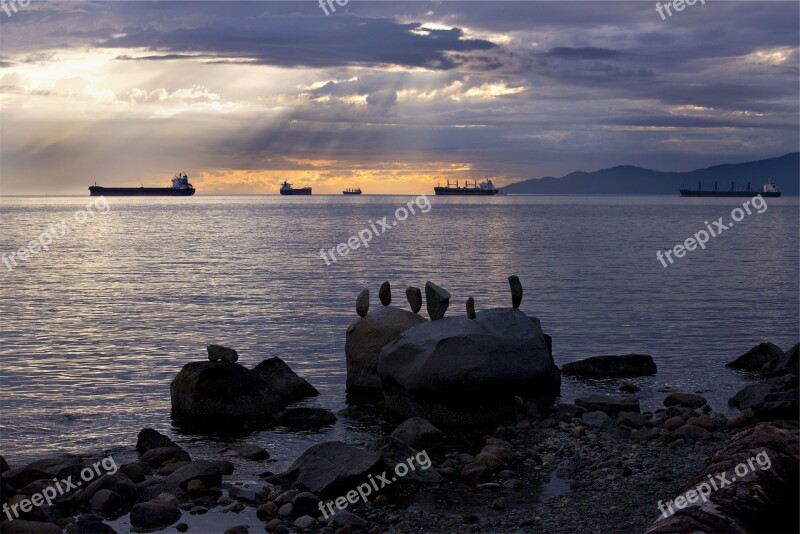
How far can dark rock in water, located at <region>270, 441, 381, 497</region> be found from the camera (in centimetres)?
1238

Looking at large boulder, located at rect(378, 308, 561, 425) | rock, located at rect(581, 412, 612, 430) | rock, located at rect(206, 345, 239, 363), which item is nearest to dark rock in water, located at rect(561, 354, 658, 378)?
large boulder, located at rect(378, 308, 561, 425)

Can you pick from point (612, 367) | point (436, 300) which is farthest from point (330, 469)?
point (612, 367)

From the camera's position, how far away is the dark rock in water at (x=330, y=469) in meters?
12.4

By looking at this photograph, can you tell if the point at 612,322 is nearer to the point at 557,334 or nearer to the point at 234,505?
the point at 557,334

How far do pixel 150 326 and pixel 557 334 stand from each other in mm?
14110

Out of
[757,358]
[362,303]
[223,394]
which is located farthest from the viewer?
[757,358]

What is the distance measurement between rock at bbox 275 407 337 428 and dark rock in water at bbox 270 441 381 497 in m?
3.50

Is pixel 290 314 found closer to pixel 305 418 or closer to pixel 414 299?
pixel 414 299

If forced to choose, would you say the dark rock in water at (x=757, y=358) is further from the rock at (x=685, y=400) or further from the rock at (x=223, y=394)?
the rock at (x=223, y=394)

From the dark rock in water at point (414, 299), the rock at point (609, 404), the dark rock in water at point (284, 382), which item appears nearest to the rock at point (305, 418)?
the dark rock in water at point (284, 382)

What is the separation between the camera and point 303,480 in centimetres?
1265

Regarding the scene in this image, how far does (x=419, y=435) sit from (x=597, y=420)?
359cm

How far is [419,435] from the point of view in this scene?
14.9 m

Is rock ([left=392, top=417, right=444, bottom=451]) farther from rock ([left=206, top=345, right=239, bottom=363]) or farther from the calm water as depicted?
rock ([left=206, top=345, right=239, bottom=363])
